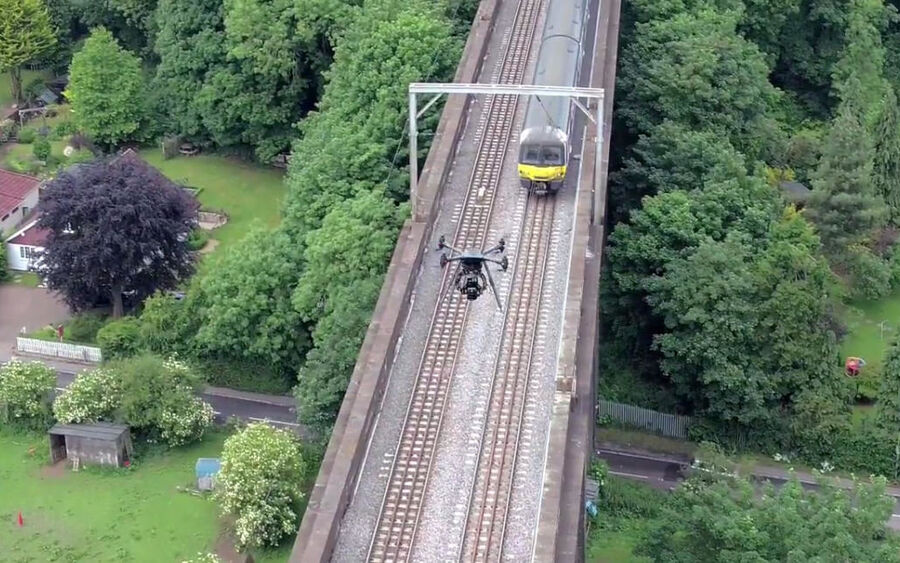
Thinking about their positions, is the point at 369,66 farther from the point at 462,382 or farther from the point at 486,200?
the point at 462,382

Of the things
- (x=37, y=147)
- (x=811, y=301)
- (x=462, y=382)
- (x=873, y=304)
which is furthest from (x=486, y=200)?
(x=37, y=147)

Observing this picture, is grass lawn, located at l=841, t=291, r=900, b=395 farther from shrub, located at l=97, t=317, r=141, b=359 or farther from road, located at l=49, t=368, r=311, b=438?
shrub, located at l=97, t=317, r=141, b=359

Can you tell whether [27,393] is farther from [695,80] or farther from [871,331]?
[871,331]

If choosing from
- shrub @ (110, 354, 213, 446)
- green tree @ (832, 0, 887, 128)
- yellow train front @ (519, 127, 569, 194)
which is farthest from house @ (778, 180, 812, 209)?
shrub @ (110, 354, 213, 446)

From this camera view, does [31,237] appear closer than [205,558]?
No

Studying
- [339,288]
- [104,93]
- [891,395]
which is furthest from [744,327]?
[104,93]

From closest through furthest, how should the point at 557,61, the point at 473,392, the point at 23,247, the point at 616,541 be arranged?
the point at 473,392
the point at 616,541
the point at 557,61
the point at 23,247

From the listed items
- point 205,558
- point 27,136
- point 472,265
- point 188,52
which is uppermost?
point 188,52

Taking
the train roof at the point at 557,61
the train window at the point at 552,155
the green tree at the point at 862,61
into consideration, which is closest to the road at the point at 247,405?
the train window at the point at 552,155
